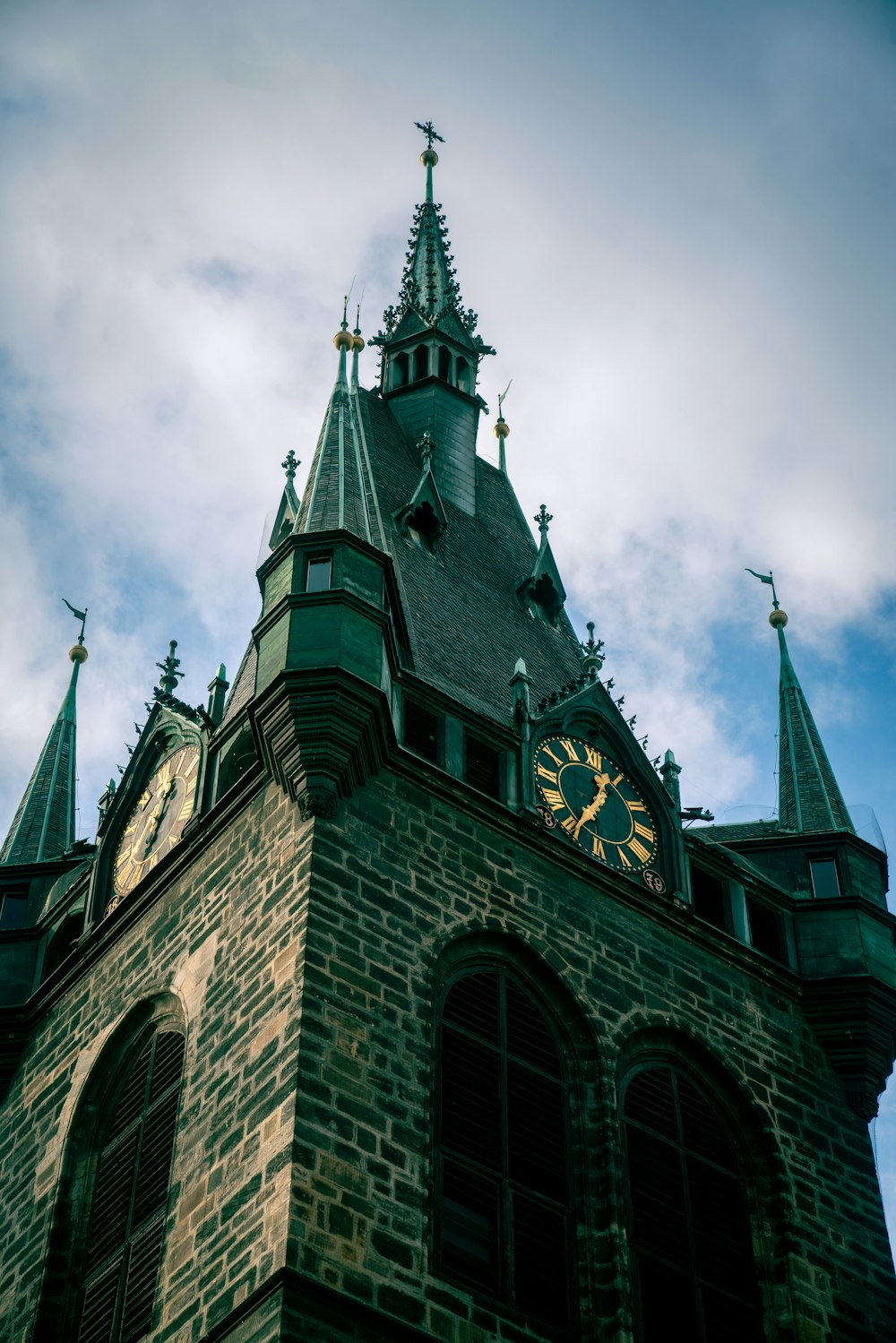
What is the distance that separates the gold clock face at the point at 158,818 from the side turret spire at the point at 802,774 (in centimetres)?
717

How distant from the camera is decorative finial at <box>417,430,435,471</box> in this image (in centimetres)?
3466

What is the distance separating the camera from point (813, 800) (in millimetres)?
30297

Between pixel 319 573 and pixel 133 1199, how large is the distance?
23.2 ft

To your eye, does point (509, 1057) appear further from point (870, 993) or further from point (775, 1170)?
point (870, 993)

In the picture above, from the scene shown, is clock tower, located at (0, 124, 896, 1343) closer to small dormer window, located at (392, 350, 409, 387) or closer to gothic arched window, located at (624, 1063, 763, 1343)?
gothic arched window, located at (624, 1063, 763, 1343)

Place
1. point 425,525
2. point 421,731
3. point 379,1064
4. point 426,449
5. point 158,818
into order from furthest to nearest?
point 426,449 → point 425,525 → point 158,818 → point 421,731 → point 379,1064

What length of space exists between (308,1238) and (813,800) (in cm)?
1217

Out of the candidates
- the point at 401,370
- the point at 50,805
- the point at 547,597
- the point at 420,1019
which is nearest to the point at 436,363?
the point at 401,370

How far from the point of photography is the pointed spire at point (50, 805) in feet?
104

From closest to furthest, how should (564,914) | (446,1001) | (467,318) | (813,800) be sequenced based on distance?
(446,1001)
(564,914)
(813,800)
(467,318)

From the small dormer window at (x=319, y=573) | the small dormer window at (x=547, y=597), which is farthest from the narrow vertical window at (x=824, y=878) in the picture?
the small dormer window at (x=319, y=573)

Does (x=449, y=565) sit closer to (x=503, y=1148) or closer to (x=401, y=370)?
(x=401, y=370)

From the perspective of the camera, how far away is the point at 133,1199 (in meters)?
23.2

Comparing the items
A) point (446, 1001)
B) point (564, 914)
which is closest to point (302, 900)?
point (446, 1001)
